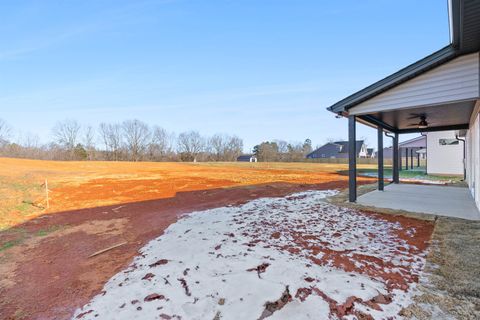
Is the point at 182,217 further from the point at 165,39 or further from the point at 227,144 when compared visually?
the point at 227,144

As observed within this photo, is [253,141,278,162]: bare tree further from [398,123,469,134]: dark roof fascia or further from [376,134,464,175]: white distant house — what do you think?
[398,123,469,134]: dark roof fascia

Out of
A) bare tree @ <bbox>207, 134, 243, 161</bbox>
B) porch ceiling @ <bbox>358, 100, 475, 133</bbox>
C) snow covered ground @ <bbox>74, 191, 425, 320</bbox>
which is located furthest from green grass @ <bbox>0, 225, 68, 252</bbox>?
bare tree @ <bbox>207, 134, 243, 161</bbox>

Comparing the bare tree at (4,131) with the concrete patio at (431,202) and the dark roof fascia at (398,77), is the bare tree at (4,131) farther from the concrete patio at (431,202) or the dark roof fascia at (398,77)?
the concrete patio at (431,202)

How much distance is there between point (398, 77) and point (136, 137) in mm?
51472

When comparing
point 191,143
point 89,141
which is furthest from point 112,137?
point 191,143

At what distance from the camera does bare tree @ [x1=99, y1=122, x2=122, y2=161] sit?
48219mm

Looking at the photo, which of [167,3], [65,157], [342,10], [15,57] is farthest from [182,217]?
[65,157]

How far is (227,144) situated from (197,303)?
62.6 m

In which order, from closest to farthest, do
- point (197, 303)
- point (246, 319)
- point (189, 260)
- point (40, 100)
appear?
point (246, 319) < point (197, 303) < point (189, 260) < point (40, 100)

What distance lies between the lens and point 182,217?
588 cm

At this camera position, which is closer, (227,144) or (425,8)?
(425,8)

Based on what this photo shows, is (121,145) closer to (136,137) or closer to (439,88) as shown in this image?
(136,137)

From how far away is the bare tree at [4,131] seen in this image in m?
38.9

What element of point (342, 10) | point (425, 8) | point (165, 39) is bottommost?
point (425, 8)
